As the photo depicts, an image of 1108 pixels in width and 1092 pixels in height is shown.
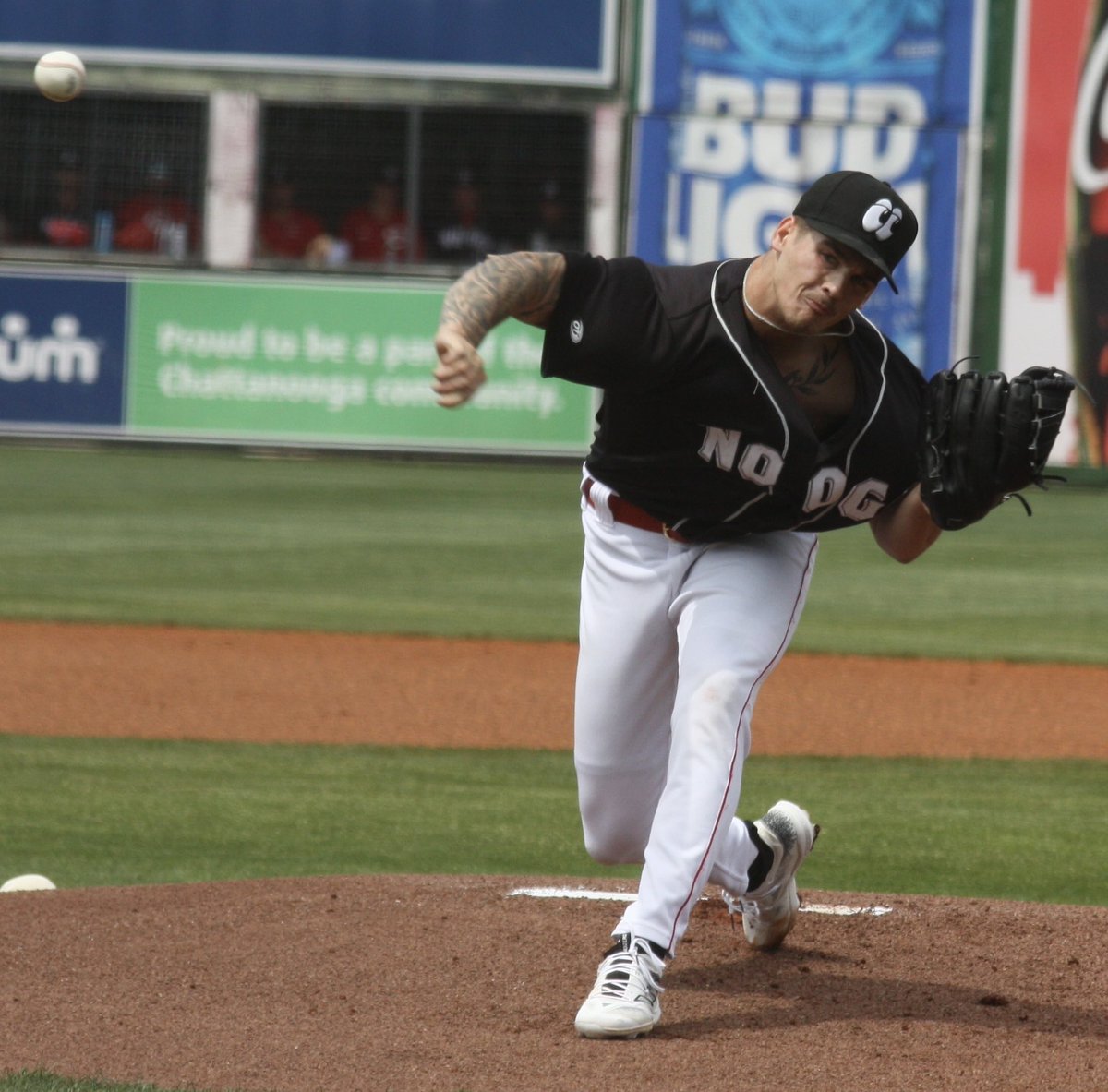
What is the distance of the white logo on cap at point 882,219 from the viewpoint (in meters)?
3.73

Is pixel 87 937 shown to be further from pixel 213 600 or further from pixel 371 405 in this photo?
pixel 371 405

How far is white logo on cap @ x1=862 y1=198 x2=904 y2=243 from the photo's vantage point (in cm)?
373

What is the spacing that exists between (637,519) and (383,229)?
16429mm

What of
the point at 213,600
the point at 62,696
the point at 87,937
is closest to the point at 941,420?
the point at 87,937

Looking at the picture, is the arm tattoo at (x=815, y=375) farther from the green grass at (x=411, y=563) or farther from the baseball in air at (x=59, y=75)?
the baseball in air at (x=59, y=75)

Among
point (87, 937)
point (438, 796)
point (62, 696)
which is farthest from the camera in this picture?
point (62, 696)

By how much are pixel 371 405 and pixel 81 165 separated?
406cm

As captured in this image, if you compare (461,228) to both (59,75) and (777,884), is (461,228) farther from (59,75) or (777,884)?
(777,884)

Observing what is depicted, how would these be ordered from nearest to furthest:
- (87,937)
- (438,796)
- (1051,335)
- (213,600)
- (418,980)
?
(418,980)
(87,937)
(438,796)
(213,600)
(1051,335)

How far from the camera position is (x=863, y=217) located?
3729 millimetres

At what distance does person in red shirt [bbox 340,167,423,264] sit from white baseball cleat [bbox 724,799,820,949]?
630 inches

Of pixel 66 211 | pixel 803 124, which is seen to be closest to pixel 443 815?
pixel 803 124

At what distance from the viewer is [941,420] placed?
3.94 m

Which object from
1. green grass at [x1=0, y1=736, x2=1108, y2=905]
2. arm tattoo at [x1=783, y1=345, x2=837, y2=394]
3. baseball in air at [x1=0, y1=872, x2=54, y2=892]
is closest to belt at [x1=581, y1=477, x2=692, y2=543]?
arm tattoo at [x1=783, y1=345, x2=837, y2=394]
